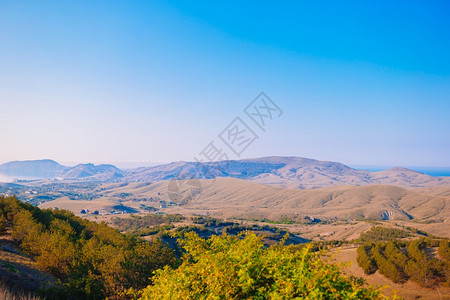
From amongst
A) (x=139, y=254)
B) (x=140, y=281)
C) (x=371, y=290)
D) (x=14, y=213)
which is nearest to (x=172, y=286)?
(x=371, y=290)

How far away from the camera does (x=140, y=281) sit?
12.2 m

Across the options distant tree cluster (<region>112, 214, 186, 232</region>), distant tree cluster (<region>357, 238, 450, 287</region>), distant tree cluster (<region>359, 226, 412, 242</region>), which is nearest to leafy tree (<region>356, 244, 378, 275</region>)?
distant tree cluster (<region>357, 238, 450, 287</region>)

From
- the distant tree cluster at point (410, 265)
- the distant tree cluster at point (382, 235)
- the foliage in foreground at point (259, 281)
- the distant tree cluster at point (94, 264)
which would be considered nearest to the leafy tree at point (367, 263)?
the distant tree cluster at point (410, 265)

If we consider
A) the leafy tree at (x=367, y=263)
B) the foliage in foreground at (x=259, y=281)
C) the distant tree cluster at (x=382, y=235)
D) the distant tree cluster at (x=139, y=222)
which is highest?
the foliage in foreground at (x=259, y=281)

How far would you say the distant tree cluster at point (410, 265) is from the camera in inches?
744

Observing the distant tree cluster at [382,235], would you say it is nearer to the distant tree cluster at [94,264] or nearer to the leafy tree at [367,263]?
the leafy tree at [367,263]

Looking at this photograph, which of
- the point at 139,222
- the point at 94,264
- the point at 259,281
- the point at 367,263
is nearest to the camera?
the point at 259,281

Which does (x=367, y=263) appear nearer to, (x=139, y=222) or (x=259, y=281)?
(x=259, y=281)

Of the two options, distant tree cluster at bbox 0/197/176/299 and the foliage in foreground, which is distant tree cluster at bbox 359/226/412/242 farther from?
the foliage in foreground

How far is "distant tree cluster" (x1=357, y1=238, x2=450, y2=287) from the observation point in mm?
18891

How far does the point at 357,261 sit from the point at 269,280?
25053mm

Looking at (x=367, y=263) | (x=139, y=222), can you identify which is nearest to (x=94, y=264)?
(x=367, y=263)

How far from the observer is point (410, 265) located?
65.7 feet

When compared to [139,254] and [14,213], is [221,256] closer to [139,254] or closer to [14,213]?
[139,254]
